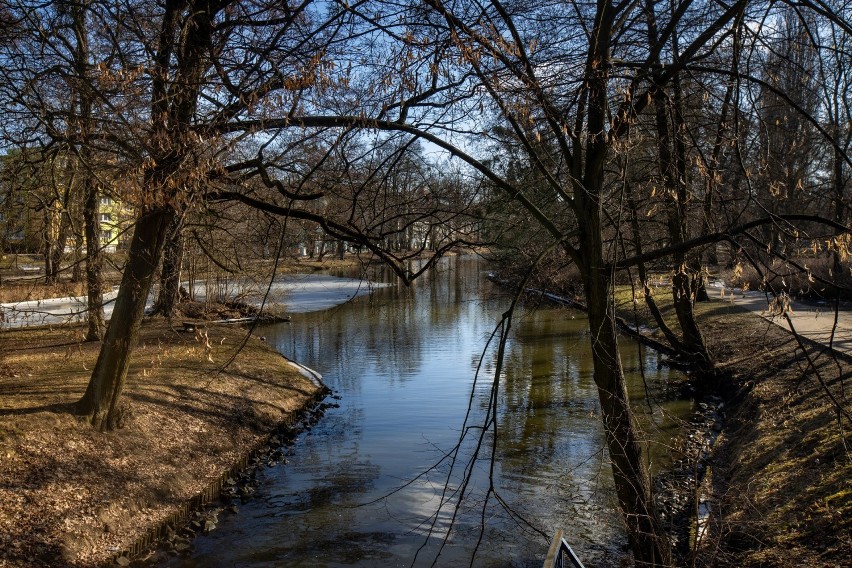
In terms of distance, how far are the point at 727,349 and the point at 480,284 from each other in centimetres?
2486

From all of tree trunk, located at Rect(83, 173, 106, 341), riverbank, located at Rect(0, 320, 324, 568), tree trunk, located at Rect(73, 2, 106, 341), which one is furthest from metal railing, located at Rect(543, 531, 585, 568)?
tree trunk, located at Rect(83, 173, 106, 341)

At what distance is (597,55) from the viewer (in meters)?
6.05

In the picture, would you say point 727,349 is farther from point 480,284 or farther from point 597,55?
point 480,284

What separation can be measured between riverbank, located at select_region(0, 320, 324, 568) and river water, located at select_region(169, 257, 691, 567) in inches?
33.0

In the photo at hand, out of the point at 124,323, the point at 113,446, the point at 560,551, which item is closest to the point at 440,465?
the point at 113,446

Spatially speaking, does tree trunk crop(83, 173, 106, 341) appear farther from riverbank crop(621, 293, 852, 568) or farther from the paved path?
the paved path

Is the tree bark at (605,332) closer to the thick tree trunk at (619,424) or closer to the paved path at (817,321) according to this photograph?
the thick tree trunk at (619,424)

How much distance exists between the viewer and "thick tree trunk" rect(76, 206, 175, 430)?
9016 millimetres

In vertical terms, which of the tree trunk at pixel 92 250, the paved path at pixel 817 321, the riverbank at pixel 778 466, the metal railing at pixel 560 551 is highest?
the tree trunk at pixel 92 250

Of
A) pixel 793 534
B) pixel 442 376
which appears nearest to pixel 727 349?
pixel 442 376

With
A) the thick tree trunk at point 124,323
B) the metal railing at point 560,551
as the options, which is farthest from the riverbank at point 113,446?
the metal railing at point 560,551

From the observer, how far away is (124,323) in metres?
9.40

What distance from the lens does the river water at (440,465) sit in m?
8.22

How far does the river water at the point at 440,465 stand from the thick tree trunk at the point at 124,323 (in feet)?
7.74
